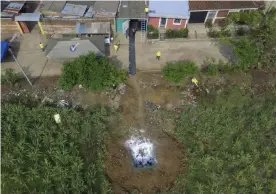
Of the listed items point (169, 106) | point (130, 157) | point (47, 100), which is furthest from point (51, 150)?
point (169, 106)

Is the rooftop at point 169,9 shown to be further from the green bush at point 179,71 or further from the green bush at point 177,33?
the green bush at point 179,71

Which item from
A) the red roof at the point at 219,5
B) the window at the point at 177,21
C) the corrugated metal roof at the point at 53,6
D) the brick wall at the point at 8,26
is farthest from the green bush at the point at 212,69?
the brick wall at the point at 8,26

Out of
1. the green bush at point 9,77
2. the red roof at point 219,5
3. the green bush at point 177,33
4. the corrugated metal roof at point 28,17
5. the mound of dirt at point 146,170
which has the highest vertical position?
the red roof at point 219,5

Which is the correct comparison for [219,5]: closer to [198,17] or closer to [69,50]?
[198,17]

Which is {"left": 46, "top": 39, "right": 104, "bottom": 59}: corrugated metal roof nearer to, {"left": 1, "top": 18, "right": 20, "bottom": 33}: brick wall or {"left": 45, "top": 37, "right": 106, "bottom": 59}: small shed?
{"left": 45, "top": 37, "right": 106, "bottom": 59}: small shed

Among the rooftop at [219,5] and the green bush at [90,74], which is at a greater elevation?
the rooftop at [219,5]
